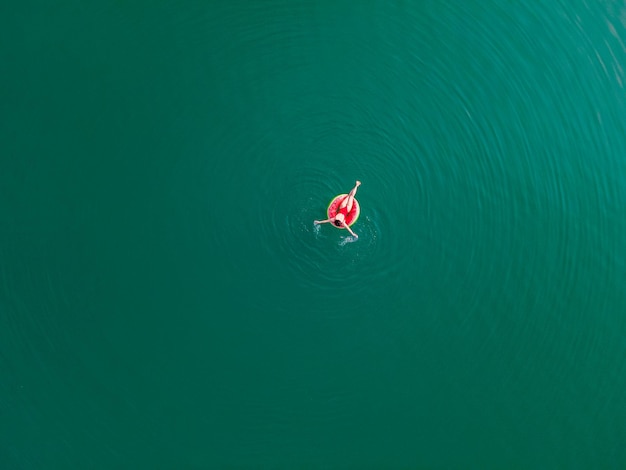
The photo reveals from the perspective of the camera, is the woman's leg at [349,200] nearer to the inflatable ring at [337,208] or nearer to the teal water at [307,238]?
the inflatable ring at [337,208]

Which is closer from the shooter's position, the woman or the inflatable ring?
the woman

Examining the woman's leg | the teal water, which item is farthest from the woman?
the teal water

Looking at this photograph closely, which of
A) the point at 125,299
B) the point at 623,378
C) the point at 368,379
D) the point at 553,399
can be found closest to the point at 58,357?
the point at 125,299

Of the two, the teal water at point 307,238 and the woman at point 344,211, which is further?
the teal water at point 307,238

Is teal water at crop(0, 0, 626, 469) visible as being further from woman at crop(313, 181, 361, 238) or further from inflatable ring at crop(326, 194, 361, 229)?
woman at crop(313, 181, 361, 238)

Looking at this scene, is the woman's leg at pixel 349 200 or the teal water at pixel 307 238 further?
the teal water at pixel 307 238

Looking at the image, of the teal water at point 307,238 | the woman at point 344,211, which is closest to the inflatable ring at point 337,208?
the woman at point 344,211

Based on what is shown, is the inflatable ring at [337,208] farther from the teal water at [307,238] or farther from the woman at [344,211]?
the teal water at [307,238]

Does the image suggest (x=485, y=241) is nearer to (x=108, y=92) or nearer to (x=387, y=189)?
(x=387, y=189)

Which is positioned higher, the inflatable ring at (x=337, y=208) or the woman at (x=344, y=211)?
the inflatable ring at (x=337, y=208)
